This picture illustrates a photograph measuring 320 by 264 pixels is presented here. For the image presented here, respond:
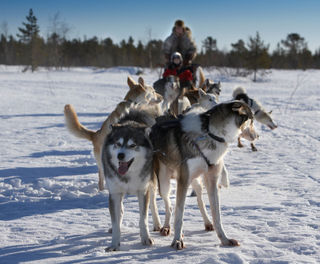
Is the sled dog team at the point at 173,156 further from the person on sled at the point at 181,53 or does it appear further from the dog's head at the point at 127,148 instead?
the person on sled at the point at 181,53

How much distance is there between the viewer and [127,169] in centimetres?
264

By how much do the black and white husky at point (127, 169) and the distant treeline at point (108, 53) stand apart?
25.4 m

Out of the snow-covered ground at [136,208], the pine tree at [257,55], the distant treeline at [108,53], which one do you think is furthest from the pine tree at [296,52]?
the snow-covered ground at [136,208]

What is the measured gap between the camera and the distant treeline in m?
34.6

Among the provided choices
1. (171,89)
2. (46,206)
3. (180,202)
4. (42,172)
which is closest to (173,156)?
(180,202)

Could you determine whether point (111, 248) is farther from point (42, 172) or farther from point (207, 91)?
point (207, 91)

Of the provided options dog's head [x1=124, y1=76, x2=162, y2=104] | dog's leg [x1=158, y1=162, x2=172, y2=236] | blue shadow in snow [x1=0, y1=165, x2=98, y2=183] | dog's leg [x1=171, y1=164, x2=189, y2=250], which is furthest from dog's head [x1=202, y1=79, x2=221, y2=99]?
dog's leg [x1=171, y1=164, x2=189, y2=250]

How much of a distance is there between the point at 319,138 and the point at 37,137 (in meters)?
5.65

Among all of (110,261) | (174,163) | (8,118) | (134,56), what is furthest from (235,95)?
(134,56)

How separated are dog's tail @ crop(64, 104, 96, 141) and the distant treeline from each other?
2411 centimetres

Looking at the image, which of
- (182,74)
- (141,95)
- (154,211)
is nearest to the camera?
(154,211)

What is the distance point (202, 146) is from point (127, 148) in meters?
0.54

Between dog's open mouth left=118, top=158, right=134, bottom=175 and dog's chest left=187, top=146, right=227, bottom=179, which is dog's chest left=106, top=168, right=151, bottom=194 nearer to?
dog's open mouth left=118, top=158, right=134, bottom=175

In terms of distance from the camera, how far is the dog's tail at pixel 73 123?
420 centimetres
